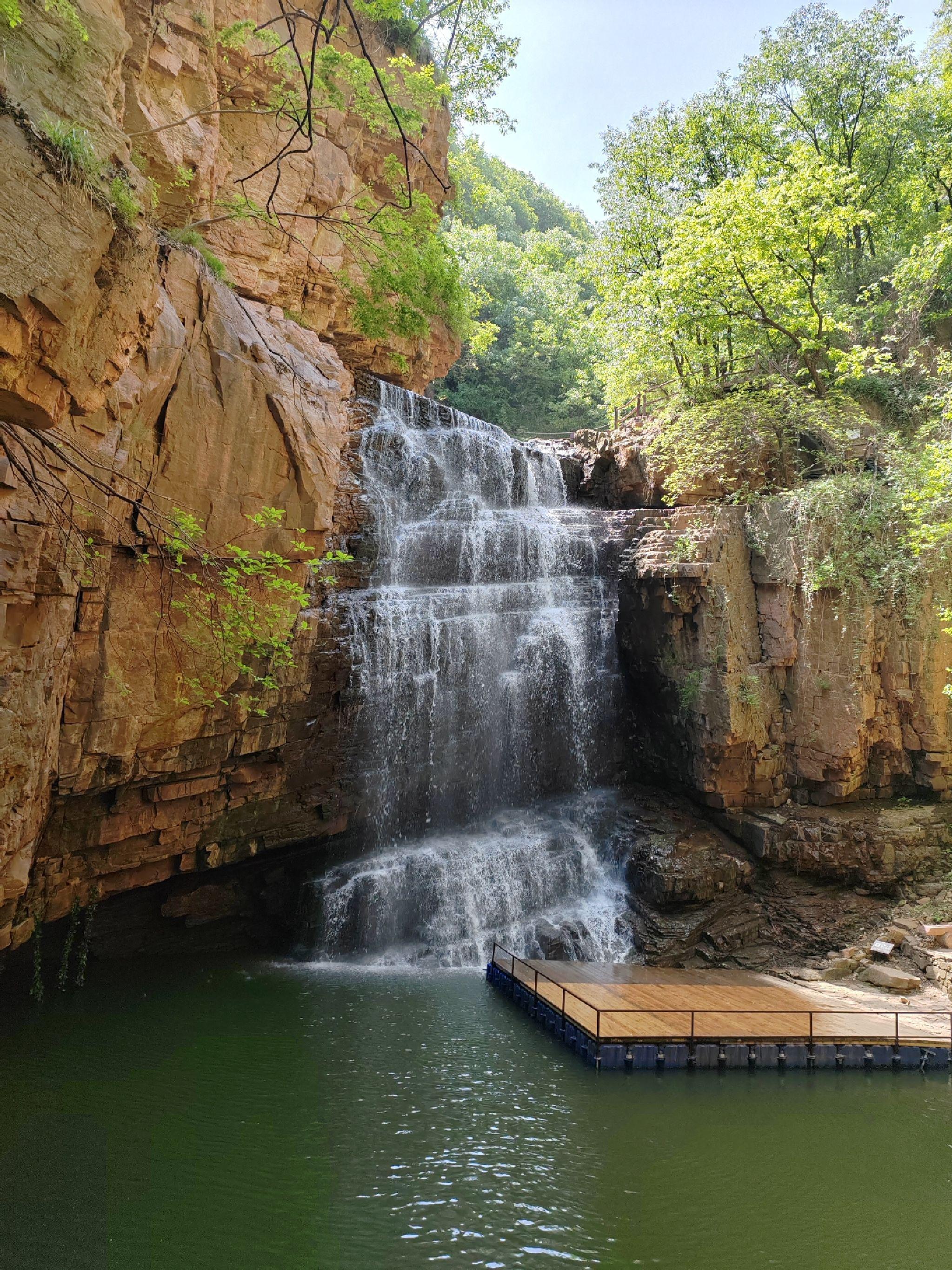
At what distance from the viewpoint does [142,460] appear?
8844 mm

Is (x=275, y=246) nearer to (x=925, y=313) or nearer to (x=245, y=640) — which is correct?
(x=245, y=640)

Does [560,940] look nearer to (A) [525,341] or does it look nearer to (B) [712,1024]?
(B) [712,1024]

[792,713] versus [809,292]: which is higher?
[809,292]

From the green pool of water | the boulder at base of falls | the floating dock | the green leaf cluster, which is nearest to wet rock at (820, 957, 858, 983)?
the floating dock

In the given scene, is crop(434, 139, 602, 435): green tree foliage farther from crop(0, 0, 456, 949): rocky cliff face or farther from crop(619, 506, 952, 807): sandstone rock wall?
crop(0, 0, 456, 949): rocky cliff face

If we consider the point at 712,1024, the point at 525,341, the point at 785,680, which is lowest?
the point at 712,1024

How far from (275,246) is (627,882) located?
14.3 metres

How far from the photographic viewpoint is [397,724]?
14.6m

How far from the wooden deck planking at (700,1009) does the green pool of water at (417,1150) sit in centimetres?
52

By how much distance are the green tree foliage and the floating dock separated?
74.7 ft

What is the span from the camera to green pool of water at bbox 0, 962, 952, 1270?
20.4 ft

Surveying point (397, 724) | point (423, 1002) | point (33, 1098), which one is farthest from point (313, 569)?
point (33, 1098)

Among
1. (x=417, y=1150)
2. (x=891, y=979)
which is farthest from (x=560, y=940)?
(x=417, y=1150)

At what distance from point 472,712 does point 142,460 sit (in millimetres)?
8539
